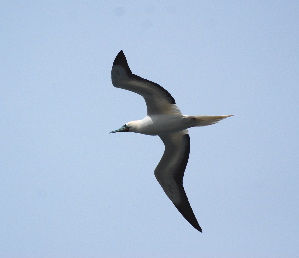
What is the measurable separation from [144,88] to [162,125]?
1319mm

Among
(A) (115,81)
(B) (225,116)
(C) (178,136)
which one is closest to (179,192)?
(C) (178,136)

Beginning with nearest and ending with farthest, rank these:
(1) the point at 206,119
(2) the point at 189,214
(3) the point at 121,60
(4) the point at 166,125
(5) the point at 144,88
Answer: (3) the point at 121,60
(5) the point at 144,88
(1) the point at 206,119
(4) the point at 166,125
(2) the point at 189,214

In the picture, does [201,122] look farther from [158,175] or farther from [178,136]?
[158,175]

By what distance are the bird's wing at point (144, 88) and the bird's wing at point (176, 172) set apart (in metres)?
1.46

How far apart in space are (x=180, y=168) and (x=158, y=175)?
0.77m

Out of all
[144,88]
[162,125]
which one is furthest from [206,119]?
[144,88]

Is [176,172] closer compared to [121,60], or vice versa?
[121,60]

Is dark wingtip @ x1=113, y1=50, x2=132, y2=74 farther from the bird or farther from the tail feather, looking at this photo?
the tail feather

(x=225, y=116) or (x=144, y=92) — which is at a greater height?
(x=144, y=92)

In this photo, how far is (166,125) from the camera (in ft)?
55.1

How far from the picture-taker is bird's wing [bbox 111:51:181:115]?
15672 mm

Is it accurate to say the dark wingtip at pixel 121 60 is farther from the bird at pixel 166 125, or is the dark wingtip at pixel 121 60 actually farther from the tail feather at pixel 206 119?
the tail feather at pixel 206 119

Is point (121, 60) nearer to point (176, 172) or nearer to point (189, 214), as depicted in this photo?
point (176, 172)

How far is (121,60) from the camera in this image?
51.3ft
